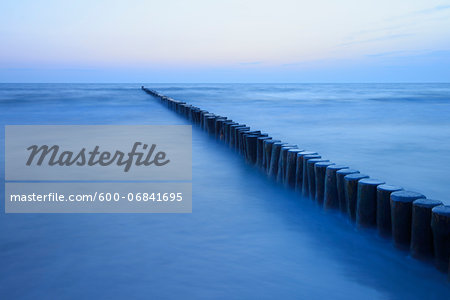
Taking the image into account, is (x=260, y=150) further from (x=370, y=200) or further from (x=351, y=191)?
(x=370, y=200)

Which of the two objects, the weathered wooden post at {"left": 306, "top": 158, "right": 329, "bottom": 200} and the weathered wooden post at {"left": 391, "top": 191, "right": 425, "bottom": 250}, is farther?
the weathered wooden post at {"left": 306, "top": 158, "right": 329, "bottom": 200}

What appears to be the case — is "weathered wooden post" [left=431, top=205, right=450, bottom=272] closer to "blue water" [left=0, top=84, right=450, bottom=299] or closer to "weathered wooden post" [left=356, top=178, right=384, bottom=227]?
"blue water" [left=0, top=84, right=450, bottom=299]

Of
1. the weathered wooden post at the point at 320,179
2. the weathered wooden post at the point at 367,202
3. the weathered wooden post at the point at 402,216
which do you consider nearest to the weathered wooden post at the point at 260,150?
the weathered wooden post at the point at 320,179

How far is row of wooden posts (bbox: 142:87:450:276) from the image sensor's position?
110 inches

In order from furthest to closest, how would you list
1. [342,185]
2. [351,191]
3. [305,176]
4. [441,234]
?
[305,176]
[342,185]
[351,191]
[441,234]

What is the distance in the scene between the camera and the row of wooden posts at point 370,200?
110 inches

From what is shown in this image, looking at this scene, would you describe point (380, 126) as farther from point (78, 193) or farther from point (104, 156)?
point (78, 193)

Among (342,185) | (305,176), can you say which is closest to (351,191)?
(342,185)

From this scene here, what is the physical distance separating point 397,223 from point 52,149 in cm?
681

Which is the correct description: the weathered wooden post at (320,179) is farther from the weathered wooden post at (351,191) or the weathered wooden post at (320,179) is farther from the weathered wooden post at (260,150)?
the weathered wooden post at (260,150)

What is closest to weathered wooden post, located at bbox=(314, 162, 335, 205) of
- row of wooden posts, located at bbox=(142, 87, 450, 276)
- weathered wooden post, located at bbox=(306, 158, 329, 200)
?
row of wooden posts, located at bbox=(142, 87, 450, 276)

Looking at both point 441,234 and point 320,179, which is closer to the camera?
point 441,234

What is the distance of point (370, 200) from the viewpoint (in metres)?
3.39

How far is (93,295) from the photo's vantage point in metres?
2.68
